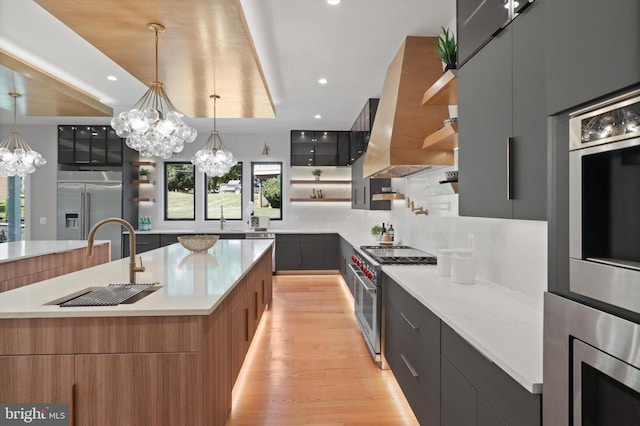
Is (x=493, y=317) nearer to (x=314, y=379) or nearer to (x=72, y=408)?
(x=314, y=379)

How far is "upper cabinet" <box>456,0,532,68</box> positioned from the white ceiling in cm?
104

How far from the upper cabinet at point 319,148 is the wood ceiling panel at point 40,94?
10.6 ft

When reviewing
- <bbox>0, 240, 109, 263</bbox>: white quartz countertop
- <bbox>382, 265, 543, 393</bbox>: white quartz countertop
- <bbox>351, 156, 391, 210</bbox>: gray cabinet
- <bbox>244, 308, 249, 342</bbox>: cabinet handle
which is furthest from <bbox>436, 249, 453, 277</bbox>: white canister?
<bbox>0, 240, 109, 263</bbox>: white quartz countertop

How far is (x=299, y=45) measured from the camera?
132 inches

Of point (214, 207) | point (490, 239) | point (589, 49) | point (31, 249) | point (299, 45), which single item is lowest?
point (31, 249)

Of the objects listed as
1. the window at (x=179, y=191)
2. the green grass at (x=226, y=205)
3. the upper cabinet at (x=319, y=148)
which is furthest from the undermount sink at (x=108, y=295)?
the window at (x=179, y=191)

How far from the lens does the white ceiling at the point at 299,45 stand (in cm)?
277

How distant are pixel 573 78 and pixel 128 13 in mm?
2714

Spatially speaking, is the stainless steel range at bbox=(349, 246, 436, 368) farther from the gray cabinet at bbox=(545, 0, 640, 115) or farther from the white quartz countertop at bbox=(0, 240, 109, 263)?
the white quartz countertop at bbox=(0, 240, 109, 263)

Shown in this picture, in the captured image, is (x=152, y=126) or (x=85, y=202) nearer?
(x=152, y=126)

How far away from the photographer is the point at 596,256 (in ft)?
2.53

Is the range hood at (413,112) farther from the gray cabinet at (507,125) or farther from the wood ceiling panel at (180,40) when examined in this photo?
the wood ceiling panel at (180,40)

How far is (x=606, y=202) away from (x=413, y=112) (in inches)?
96.0

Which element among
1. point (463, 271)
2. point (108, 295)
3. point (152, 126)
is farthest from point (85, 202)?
point (463, 271)
